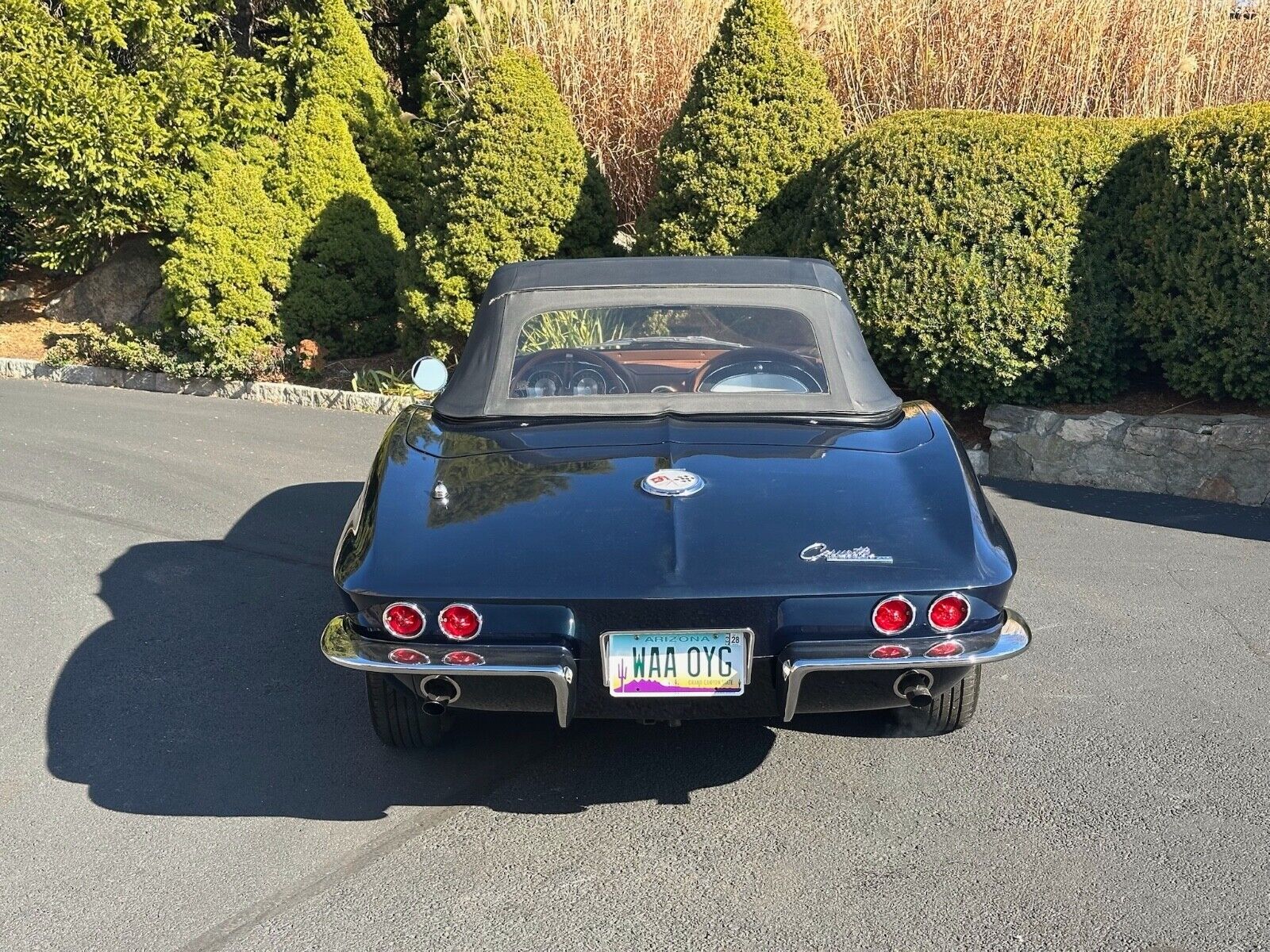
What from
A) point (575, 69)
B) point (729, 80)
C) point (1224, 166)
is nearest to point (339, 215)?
point (575, 69)

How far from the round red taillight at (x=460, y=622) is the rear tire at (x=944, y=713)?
56.7 inches

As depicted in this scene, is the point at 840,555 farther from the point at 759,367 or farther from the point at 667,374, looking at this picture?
the point at 667,374

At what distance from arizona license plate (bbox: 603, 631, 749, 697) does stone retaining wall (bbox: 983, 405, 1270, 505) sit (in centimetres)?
516

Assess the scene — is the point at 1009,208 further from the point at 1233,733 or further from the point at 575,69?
the point at 575,69

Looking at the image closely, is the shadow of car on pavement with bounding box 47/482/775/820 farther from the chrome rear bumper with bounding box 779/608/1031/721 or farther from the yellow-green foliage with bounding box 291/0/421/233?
the yellow-green foliage with bounding box 291/0/421/233

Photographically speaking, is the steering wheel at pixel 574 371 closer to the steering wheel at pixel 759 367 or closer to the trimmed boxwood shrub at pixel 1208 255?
the steering wheel at pixel 759 367

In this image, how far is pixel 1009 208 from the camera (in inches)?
298

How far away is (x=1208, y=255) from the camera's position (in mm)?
7020

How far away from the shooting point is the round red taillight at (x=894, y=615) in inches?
117

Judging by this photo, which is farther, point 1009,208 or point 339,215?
point 339,215

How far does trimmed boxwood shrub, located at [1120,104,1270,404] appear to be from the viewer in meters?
6.85

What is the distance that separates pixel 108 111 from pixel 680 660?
10.3m

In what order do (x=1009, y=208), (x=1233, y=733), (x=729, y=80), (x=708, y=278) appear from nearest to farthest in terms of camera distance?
(x=1233, y=733) < (x=708, y=278) < (x=1009, y=208) < (x=729, y=80)

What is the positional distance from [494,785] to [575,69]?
9.19 metres
